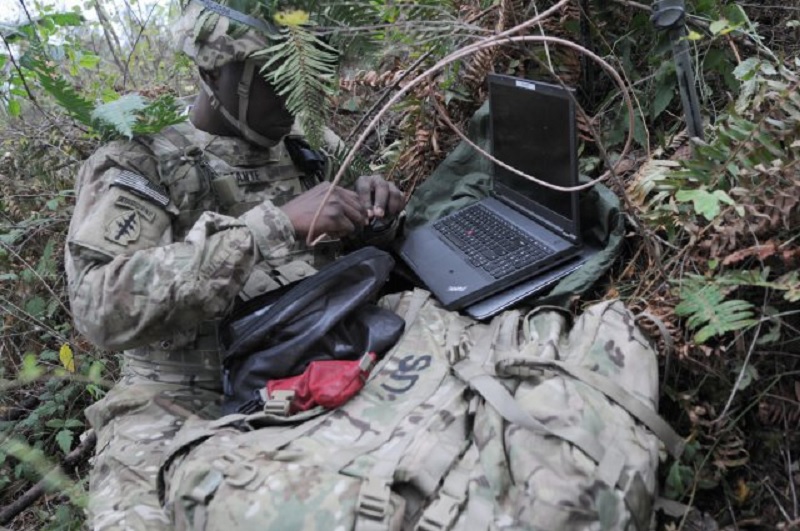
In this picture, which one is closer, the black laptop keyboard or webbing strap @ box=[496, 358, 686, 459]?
webbing strap @ box=[496, 358, 686, 459]

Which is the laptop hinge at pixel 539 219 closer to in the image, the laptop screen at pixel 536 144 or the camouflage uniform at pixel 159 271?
the laptop screen at pixel 536 144

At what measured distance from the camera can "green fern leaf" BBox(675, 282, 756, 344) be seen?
1504 mm

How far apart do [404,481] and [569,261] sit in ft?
3.03

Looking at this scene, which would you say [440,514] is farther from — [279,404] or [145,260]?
[145,260]

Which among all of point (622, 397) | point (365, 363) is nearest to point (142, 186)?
point (365, 363)

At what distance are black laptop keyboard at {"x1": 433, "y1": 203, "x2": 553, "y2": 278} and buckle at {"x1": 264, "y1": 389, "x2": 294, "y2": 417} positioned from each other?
729 mm

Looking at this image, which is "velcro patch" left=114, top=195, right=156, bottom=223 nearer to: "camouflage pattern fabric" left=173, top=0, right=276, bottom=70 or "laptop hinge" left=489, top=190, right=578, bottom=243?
"camouflage pattern fabric" left=173, top=0, right=276, bottom=70

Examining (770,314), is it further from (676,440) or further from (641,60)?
(641,60)

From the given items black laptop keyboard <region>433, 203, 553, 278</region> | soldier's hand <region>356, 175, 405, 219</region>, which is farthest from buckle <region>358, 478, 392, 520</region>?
soldier's hand <region>356, 175, 405, 219</region>

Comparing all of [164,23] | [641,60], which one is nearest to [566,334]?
[641,60]

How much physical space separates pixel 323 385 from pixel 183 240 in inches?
29.0

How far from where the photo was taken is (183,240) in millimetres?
2109

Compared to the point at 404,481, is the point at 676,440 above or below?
below

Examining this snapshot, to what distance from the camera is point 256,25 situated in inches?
75.0
